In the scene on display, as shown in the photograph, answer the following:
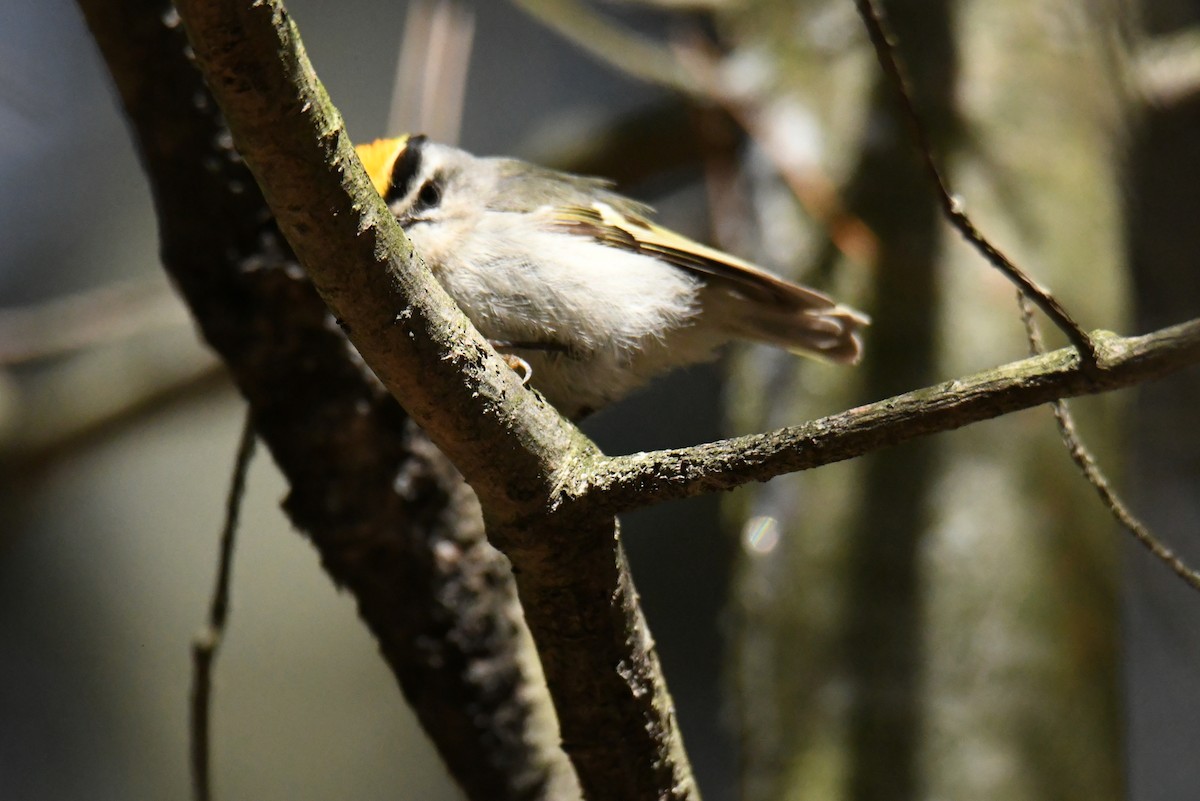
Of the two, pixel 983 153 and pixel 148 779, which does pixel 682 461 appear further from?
pixel 148 779

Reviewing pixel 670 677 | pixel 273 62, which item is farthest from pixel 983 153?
pixel 670 677

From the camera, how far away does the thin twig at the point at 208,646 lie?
1831 millimetres

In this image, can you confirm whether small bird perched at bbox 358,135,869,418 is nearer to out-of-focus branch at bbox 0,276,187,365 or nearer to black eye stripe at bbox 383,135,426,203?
black eye stripe at bbox 383,135,426,203

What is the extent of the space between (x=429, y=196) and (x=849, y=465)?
1.11m

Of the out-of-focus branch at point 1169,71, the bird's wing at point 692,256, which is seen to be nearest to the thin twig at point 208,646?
the bird's wing at point 692,256

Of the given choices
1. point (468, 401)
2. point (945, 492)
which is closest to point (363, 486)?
point (468, 401)

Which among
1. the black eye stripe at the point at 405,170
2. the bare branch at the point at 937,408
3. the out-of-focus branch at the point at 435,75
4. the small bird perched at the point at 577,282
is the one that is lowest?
the bare branch at the point at 937,408

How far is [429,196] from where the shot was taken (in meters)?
2.25

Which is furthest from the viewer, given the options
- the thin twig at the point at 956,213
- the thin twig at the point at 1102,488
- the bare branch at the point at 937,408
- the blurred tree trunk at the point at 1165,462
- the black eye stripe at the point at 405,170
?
the blurred tree trunk at the point at 1165,462

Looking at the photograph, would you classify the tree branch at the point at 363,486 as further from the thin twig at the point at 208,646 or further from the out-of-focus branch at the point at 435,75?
the out-of-focus branch at the point at 435,75

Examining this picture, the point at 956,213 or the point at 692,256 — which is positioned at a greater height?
the point at 692,256

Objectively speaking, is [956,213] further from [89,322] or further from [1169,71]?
[89,322]

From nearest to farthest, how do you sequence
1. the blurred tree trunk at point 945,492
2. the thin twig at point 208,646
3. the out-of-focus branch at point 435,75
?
the thin twig at point 208,646 < the blurred tree trunk at point 945,492 < the out-of-focus branch at point 435,75

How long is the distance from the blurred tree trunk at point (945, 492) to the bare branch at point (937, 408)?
4.39 feet
